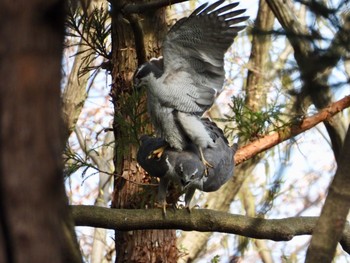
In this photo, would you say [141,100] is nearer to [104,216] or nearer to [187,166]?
[187,166]

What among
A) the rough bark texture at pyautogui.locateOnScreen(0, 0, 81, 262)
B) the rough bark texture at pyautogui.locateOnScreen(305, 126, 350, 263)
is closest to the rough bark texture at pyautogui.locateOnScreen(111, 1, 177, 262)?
the rough bark texture at pyautogui.locateOnScreen(305, 126, 350, 263)

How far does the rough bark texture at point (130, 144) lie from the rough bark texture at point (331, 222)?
228 centimetres

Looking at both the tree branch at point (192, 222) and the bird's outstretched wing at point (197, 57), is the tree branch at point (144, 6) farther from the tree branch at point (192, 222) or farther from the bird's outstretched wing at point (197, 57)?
the tree branch at point (192, 222)

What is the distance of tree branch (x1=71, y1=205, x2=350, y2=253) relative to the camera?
9.05 feet

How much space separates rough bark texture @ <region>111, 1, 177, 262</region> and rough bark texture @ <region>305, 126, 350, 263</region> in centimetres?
228

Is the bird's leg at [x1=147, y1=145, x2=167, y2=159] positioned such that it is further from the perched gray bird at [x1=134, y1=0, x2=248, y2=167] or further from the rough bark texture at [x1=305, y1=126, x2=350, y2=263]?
the rough bark texture at [x1=305, y1=126, x2=350, y2=263]

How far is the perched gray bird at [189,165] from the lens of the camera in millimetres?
3201

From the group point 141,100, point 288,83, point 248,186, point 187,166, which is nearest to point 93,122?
point 248,186

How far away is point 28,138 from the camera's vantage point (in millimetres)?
848

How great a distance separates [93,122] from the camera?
9.80 meters

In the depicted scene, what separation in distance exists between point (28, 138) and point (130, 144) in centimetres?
292

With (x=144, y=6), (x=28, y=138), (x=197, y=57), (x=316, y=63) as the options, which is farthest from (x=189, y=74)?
(x=28, y=138)

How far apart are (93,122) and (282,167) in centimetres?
818

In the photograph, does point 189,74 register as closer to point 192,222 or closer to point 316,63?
point 192,222
